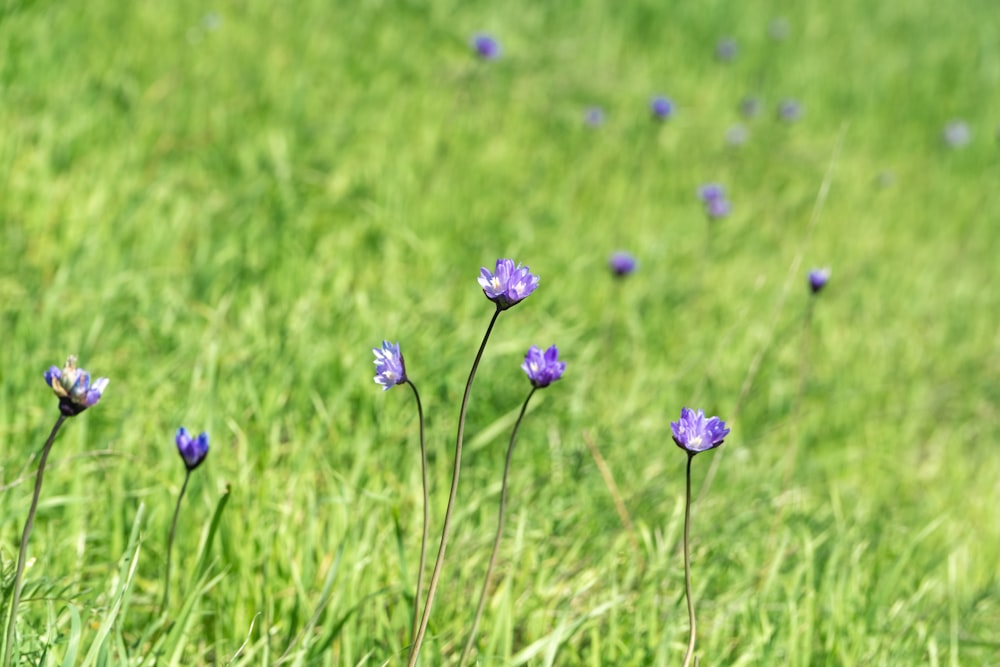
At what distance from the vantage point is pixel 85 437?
6.82 feet

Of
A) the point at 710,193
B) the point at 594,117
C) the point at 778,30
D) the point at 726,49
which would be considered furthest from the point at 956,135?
the point at 710,193

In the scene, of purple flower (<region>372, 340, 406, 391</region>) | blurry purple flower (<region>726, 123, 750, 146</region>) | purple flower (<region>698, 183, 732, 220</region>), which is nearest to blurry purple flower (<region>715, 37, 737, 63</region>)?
blurry purple flower (<region>726, 123, 750, 146</region>)

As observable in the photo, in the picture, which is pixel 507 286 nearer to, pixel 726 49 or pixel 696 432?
pixel 696 432

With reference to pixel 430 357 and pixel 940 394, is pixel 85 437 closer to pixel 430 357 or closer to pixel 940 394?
pixel 430 357

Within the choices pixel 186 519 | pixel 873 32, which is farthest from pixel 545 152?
pixel 873 32

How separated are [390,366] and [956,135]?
4991 millimetres

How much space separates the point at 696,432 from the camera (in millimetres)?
1406

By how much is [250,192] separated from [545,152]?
1.46 m

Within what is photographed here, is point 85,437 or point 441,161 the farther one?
point 441,161

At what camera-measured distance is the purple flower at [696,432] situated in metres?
1.39

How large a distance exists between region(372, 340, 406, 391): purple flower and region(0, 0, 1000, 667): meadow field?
38 centimetres

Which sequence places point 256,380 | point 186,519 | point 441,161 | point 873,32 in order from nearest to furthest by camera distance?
point 186,519 < point 256,380 < point 441,161 < point 873,32

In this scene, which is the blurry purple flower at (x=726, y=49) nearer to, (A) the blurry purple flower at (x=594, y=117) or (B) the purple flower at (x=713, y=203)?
(A) the blurry purple flower at (x=594, y=117)

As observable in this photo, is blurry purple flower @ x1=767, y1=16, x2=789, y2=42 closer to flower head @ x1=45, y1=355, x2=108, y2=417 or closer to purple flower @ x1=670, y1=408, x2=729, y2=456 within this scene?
purple flower @ x1=670, y1=408, x2=729, y2=456
